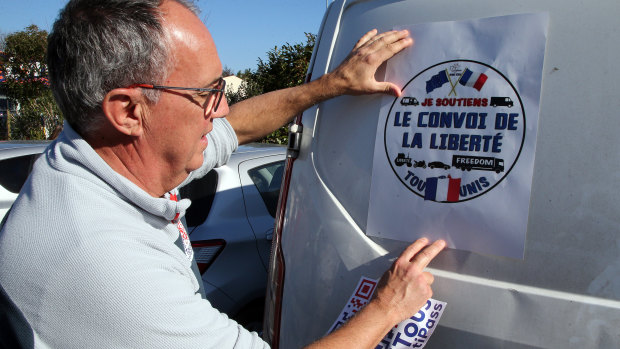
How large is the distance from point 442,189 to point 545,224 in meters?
0.29

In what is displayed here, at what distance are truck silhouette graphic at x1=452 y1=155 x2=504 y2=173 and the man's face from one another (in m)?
0.73

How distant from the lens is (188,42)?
1.28 m

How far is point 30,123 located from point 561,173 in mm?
17935

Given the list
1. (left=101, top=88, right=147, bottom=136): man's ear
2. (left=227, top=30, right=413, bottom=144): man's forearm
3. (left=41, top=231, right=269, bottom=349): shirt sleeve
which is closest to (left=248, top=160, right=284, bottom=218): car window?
(left=227, top=30, right=413, bottom=144): man's forearm

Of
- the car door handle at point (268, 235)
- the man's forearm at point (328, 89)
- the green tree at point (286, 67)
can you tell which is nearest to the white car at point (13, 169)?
the car door handle at point (268, 235)

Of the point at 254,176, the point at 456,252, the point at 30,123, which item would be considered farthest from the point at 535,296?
the point at 30,123

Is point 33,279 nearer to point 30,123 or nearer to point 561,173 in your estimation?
point 561,173

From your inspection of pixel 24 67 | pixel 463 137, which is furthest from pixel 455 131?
pixel 24 67

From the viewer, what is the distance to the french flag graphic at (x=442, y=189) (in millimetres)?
1381

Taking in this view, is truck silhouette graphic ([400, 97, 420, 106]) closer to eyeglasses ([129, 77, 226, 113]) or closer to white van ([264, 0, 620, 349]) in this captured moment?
white van ([264, 0, 620, 349])

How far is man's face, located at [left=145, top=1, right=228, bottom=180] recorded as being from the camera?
1277mm

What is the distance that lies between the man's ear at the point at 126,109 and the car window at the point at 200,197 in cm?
188

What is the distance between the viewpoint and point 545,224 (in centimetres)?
125

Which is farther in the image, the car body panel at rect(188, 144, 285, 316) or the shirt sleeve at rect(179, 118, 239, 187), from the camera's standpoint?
the car body panel at rect(188, 144, 285, 316)
